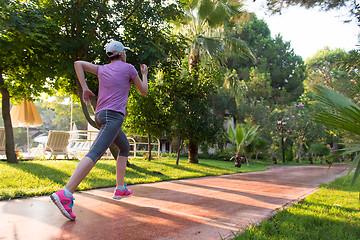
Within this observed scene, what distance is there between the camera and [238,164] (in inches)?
568

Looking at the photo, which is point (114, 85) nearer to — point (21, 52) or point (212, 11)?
point (21, 52)

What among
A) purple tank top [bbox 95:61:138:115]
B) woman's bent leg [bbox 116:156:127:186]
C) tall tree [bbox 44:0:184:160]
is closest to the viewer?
purple tank top [bbox 95:61:138:115]

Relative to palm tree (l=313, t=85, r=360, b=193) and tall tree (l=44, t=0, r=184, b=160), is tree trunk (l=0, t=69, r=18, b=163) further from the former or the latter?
palm tree (l=313, t=85, r=360, b=193)

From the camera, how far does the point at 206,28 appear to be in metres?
13.7

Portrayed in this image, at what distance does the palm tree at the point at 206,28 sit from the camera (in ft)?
42.1

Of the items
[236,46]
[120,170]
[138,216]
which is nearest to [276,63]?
[236,46]

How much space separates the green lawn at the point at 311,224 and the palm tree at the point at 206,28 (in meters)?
8.80

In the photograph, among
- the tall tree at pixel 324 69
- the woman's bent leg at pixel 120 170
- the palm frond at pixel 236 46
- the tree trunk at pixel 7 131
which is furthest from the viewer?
the tall tree at pixel 324 69

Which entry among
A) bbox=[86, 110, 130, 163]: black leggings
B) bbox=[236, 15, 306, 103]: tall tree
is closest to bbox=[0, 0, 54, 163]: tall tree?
bbox=[86, 110, 130, 163]: black leggings

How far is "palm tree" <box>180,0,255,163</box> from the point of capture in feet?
42.1

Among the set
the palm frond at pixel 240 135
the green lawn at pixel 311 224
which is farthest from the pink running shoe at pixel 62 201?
the palm frond at pixel 240 135

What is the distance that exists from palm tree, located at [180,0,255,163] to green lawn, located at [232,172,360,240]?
8798 mm

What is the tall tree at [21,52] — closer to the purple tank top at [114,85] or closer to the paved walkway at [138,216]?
the purple tank top at [114,85]

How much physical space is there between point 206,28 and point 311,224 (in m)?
11.8
